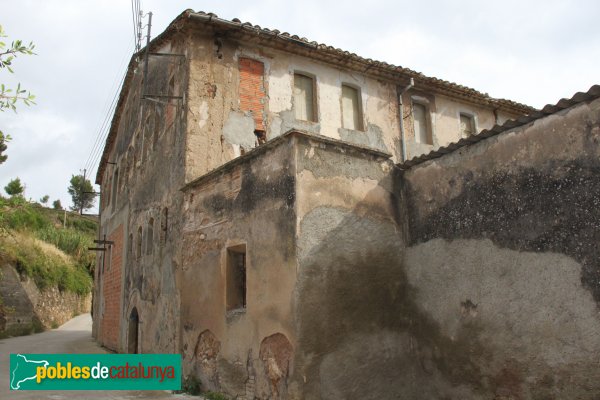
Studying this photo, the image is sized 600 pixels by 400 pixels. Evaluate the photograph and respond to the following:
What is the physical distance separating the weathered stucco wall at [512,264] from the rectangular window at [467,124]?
7.93 meters

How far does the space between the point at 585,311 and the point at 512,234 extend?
114 centimetres

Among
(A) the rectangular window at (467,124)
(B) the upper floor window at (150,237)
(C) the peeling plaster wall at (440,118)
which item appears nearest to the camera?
(B) the upper floor window at (150,237)

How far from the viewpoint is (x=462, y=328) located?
610cm

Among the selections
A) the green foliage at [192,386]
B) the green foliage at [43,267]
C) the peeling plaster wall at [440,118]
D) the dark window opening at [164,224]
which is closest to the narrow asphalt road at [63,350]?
the green foliage at [192,386]

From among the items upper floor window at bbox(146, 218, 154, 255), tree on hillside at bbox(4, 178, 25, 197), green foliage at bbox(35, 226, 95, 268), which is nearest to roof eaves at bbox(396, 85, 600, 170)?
upper floor window at bbox(146, 218, 154, 255)

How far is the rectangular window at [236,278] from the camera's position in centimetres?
760

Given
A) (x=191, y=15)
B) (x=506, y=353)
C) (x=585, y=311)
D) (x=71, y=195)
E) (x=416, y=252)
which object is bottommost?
(x=506, y=353)

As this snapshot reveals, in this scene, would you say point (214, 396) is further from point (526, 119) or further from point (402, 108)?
point (402, 108)

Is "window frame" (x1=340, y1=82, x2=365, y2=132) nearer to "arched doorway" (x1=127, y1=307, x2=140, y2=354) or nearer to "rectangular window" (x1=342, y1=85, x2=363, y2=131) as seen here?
"rectangular window" (x1=342, y1=85, x2=363, y2=131)

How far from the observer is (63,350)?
576 inches

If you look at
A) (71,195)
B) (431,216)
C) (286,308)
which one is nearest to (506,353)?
(431,216)

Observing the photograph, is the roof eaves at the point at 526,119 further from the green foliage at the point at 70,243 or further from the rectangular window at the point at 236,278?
the green foliage at the point at 70,243

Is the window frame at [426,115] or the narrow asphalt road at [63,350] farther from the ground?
the window frame at [426,115]

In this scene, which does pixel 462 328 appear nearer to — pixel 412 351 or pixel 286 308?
pixel 412 351
